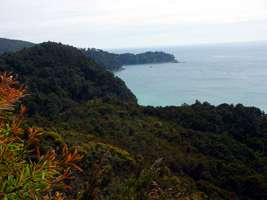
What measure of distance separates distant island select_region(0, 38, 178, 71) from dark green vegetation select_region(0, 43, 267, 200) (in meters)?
41.3

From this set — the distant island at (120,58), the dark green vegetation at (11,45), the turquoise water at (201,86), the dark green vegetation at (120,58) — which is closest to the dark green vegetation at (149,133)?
the turquoise water at (201,86)

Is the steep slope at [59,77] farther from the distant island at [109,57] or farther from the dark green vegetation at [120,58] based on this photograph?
the dark green vegetation at [120,58]

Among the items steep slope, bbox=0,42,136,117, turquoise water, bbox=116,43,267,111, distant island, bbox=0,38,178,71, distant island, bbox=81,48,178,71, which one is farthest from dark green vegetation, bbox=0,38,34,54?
steep slope, bbox=0,42,136,117

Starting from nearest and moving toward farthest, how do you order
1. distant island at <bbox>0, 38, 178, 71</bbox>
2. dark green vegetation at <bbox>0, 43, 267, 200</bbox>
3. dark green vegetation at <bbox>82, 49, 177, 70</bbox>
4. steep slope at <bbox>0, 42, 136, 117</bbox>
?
dark green vegetation at <bbox>0, 43, 267, 200</bbox> < steep slope at <bbox>0, 42, 136, 117</bbox> < dark green vegetation at <bbox>82, 49, 177, 70</bbox> < distant island at <bbox>0, 38, 178, 71</bbox>

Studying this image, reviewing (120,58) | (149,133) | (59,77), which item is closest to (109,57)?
(120,58)

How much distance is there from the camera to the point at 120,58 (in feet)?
375

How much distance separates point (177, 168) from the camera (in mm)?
21062

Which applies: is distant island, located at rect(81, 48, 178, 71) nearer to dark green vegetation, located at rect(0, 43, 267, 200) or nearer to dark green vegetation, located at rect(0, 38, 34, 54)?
dark green vegetation, located at rect(0, 38, 34, 54)

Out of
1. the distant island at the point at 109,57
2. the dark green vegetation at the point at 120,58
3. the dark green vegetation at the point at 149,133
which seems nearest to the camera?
the dark green vegetation at the point at 149,133

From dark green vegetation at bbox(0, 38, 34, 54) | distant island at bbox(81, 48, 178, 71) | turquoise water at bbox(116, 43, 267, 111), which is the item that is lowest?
turquoise water at bbox(116, 43, 267, 111)

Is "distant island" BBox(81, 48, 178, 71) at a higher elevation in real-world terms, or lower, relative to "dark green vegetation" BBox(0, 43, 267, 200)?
higher

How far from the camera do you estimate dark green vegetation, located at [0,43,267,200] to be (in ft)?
60.3

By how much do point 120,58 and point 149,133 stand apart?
294 ft

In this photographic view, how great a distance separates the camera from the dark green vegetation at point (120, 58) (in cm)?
9600
